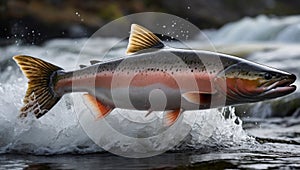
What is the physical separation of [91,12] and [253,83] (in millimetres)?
29276

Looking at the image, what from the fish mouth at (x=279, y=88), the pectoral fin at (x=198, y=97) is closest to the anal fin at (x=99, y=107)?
the pectoral fin at (x=198, y=97)

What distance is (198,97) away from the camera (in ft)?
12.2

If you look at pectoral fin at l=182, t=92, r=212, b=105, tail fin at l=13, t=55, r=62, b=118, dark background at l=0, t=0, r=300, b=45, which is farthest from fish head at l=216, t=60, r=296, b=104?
dark background at l=0, t=0, r=300, b=45

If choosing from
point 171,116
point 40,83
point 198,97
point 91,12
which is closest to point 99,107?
point 40,83

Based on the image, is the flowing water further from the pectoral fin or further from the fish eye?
the fish eye

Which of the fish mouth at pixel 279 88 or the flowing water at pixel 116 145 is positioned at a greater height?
the fish mouth at pixel 279 88

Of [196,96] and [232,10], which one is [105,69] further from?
[232,10]

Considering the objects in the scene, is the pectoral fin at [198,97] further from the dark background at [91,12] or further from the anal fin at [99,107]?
the dark background at [91,12]

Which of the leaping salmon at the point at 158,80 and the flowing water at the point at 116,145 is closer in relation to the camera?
the leaping salmon at the point at 158,80

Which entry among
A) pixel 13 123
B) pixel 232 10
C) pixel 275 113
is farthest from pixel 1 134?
pixel 232 10

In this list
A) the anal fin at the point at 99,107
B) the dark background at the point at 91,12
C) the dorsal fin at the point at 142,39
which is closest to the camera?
the dorsal fin at the point at 142,39

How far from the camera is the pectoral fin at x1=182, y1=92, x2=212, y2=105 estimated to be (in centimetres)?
372

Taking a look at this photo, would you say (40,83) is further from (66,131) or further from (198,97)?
(198,97)

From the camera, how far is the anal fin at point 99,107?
412 centimetres
